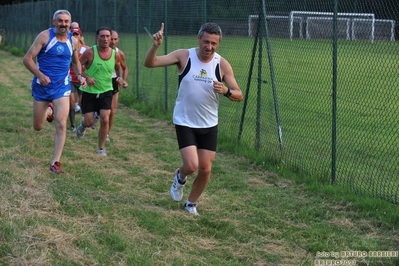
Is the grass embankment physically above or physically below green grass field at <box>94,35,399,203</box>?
below

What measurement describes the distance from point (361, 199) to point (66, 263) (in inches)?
136

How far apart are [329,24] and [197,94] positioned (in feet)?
8.20

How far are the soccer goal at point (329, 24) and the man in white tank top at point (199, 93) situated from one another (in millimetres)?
2003

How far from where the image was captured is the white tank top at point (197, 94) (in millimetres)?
6258

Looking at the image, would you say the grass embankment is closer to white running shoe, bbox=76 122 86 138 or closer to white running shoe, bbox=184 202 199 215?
white running shoe, bbox=184 202 199 215

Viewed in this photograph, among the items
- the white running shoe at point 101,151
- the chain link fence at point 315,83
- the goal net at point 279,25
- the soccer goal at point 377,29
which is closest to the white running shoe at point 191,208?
the chain link fence at point 315,83

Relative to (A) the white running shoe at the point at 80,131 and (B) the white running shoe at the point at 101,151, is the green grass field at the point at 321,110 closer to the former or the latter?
(B) the white running shoe at the point at 101,151

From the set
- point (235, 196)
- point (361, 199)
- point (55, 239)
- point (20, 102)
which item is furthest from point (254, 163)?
point (20, 102)

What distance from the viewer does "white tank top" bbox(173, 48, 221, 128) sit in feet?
20.5

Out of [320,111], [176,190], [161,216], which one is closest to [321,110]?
[320,111]

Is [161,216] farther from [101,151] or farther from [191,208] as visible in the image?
[101,151]

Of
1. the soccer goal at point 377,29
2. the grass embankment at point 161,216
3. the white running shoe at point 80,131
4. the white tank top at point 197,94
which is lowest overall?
the grass embankment at point 161,216

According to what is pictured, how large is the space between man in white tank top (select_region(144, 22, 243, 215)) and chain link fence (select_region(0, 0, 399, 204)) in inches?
68.0

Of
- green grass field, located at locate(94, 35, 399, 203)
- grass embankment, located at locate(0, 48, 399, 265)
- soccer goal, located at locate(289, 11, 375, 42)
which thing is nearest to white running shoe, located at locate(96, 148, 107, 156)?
grass embankment, located at locate(0, 48, 399, 265)
